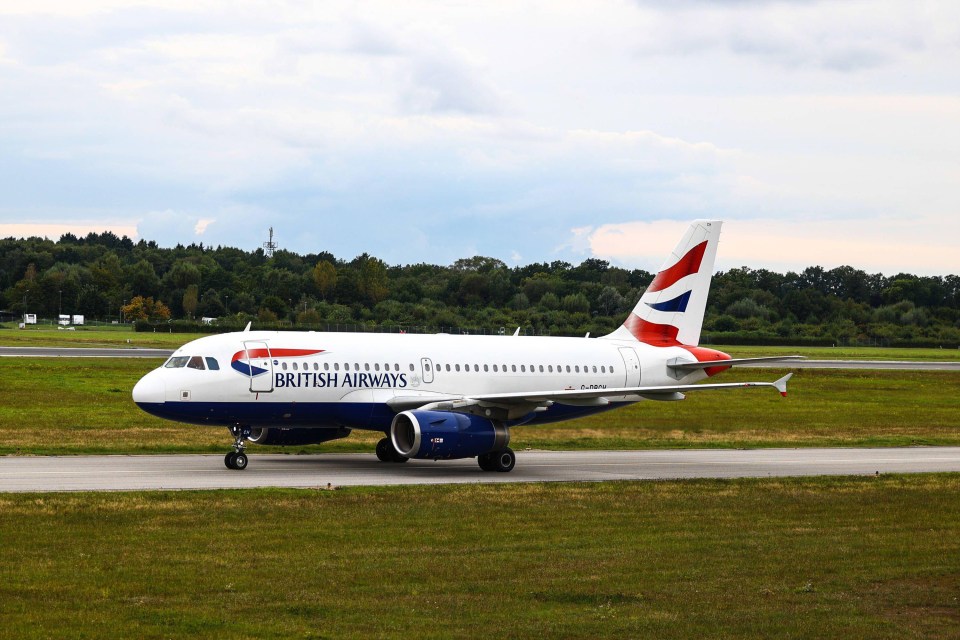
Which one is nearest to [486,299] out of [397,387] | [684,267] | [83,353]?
[83,353]

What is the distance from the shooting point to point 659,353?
39750mm

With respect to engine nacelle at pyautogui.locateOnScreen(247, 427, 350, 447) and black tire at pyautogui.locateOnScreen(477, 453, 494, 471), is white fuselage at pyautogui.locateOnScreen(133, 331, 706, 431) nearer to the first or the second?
engine nacelle at pyautogui.locateOnScreen(247, 427, 350, 447)

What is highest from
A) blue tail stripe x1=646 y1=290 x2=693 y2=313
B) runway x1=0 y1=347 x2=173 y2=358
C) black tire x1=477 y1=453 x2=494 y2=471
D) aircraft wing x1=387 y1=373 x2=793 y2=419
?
blue tail stripe x1=646 y1=290 x2=693 y2=313

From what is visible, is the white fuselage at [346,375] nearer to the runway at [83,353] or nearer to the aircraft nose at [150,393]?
the aircraft nose at [150,393]

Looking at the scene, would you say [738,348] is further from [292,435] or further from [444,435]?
[444,435]

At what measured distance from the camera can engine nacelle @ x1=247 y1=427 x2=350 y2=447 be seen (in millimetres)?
34688

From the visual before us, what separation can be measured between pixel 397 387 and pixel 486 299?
114 meters

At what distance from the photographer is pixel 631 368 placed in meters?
39.0

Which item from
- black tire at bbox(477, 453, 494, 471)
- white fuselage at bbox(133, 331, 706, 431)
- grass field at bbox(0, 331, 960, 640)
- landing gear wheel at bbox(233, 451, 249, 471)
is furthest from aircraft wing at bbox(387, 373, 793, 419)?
landing gear wheel at bbox(233, 451, 249, 471)

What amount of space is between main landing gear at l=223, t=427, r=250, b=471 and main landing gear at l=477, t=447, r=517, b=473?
6.07m

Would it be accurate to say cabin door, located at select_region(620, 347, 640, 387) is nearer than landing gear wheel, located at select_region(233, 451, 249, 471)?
No

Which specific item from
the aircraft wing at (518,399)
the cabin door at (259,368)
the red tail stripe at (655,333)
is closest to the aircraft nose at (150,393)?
the cabin door at (259,368)

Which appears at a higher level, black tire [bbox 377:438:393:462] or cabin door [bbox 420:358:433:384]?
cabin door [bbox 420:358:433:384]

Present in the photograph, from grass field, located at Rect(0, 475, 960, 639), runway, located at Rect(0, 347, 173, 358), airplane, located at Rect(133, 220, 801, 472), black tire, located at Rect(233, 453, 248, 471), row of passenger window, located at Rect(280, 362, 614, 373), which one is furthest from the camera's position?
runway, located at Rect(0, 347, 173, 358)
